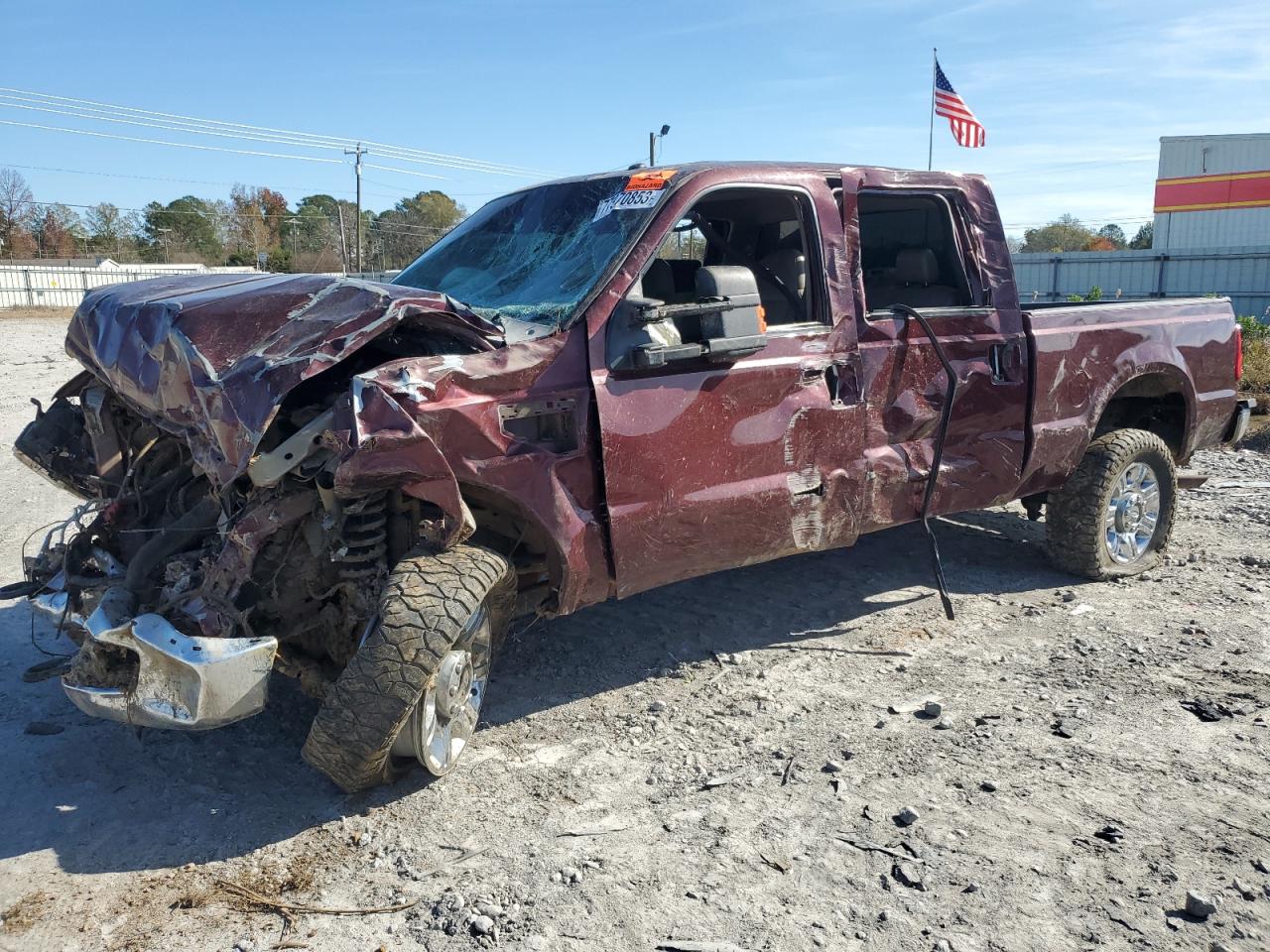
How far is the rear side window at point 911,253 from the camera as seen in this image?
5.29 meters

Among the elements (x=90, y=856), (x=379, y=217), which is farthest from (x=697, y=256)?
(x=379, y=217)

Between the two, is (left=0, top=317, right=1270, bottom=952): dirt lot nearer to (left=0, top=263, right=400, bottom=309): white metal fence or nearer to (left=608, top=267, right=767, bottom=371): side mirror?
(left=608, top=267, right=767, bottom=371): side mirror

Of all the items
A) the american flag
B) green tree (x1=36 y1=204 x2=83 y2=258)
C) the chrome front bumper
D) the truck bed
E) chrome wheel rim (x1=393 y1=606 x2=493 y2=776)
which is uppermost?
green tree (x1=36 y1=204 x2=83 y2=258)

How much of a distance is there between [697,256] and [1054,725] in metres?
2.84

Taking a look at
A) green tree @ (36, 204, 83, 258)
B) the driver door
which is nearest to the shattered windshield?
the driver door

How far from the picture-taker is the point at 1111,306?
18.7ft

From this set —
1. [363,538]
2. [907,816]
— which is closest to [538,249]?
[363,538]

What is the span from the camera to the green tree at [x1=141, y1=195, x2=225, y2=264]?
59938 mm

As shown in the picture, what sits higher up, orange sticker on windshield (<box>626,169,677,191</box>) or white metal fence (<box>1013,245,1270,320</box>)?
white metal fence (<box>1013,245,1270,320</box>)

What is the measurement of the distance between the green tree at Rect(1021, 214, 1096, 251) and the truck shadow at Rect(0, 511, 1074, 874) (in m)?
55.9

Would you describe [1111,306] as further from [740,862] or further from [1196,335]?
[740,862]

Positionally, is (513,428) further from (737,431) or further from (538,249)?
(538,249)

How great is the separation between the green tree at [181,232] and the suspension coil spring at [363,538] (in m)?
62.3

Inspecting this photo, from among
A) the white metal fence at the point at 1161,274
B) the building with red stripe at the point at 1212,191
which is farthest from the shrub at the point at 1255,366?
the building with red stripe at the point at 1212,191
